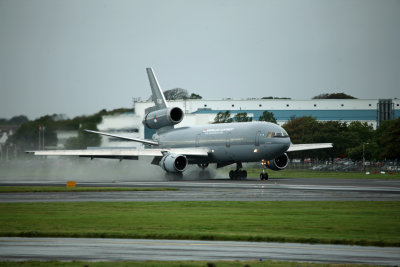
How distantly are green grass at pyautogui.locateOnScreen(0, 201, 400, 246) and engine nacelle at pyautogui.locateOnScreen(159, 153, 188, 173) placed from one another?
90.1ft

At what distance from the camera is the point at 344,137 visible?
348 ft

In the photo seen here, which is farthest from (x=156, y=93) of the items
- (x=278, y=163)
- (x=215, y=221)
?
(x=215, y=221)

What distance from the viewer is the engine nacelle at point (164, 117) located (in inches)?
2749

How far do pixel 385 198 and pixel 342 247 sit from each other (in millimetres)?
16323

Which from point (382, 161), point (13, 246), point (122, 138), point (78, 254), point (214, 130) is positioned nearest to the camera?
point (78, 254)

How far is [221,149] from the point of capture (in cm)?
6081

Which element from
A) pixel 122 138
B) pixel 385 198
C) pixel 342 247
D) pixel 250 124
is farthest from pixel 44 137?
pixel 342 247

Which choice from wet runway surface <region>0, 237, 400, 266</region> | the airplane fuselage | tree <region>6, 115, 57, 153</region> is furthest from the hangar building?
wet runway surface <region>0, 237, 400, 266</region>

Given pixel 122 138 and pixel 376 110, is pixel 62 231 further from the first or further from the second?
pixel 376 110

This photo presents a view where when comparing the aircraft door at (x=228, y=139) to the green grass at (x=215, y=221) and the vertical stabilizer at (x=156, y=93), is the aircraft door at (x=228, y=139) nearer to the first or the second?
the vertical stabilizer at (x=156, y=93)

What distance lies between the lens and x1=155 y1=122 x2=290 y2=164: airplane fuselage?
184ft

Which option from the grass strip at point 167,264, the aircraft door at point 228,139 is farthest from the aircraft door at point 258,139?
the grass strip at point 167,264

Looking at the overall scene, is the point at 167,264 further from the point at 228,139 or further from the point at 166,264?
the point at 228,139

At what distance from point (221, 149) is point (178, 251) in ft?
144
